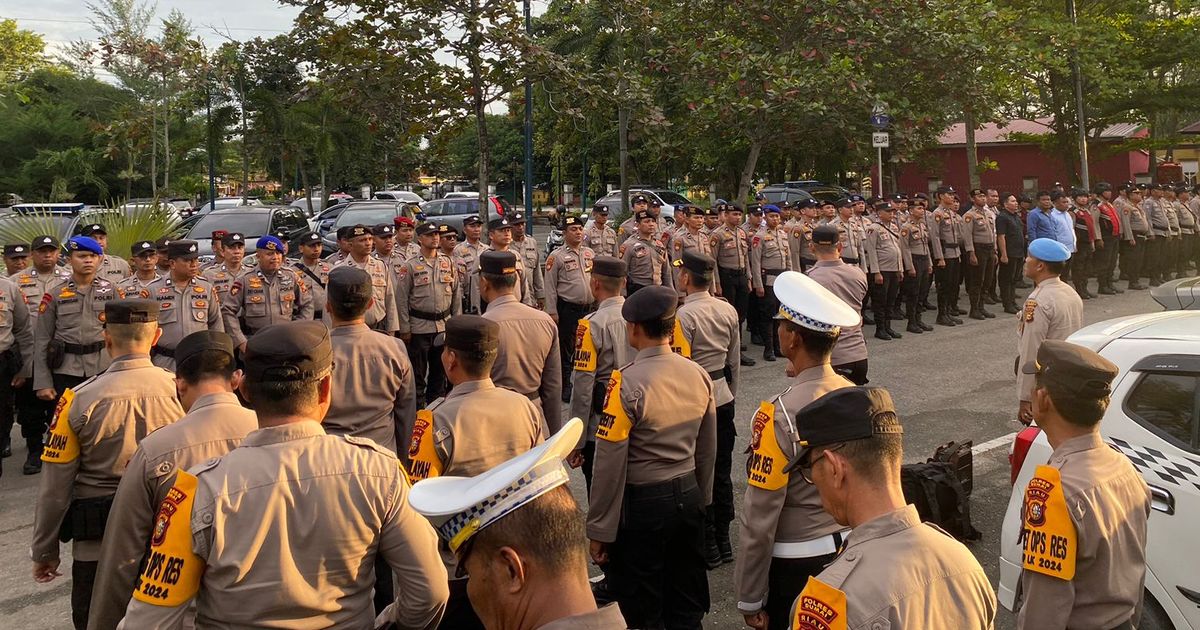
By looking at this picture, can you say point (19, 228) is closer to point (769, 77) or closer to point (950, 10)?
point (769, 77)

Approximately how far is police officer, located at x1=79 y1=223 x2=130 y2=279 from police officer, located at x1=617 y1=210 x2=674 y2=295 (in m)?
5.86

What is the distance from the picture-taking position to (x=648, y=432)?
4.00 metres

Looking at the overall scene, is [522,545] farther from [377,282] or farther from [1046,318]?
[377,282]

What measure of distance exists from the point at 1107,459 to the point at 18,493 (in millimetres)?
7653

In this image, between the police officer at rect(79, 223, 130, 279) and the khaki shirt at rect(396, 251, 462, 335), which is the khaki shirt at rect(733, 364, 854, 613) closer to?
the khaki shirt at rect(396, 251, 462, 335)

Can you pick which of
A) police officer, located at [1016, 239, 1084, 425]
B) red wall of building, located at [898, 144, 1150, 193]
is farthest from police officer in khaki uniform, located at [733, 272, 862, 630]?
red wall of building, located at [898, 144, 1150, 193]

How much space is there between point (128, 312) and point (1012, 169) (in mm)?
47182

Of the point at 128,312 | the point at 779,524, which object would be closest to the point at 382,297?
the point at 128,312

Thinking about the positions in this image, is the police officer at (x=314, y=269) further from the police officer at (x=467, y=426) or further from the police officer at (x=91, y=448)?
the police officer at (x=467, y=426)

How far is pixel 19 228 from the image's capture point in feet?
30.6

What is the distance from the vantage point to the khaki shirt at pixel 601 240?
12211 millimetres

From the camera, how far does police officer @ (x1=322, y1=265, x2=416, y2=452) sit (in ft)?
14.5

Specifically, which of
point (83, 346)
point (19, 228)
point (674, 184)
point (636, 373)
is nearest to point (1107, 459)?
point (636, 373)

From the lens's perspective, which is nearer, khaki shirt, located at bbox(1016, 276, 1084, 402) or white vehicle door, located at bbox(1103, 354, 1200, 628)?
white vehicle door, located at bbox(1103, 354, 1200, 628)
